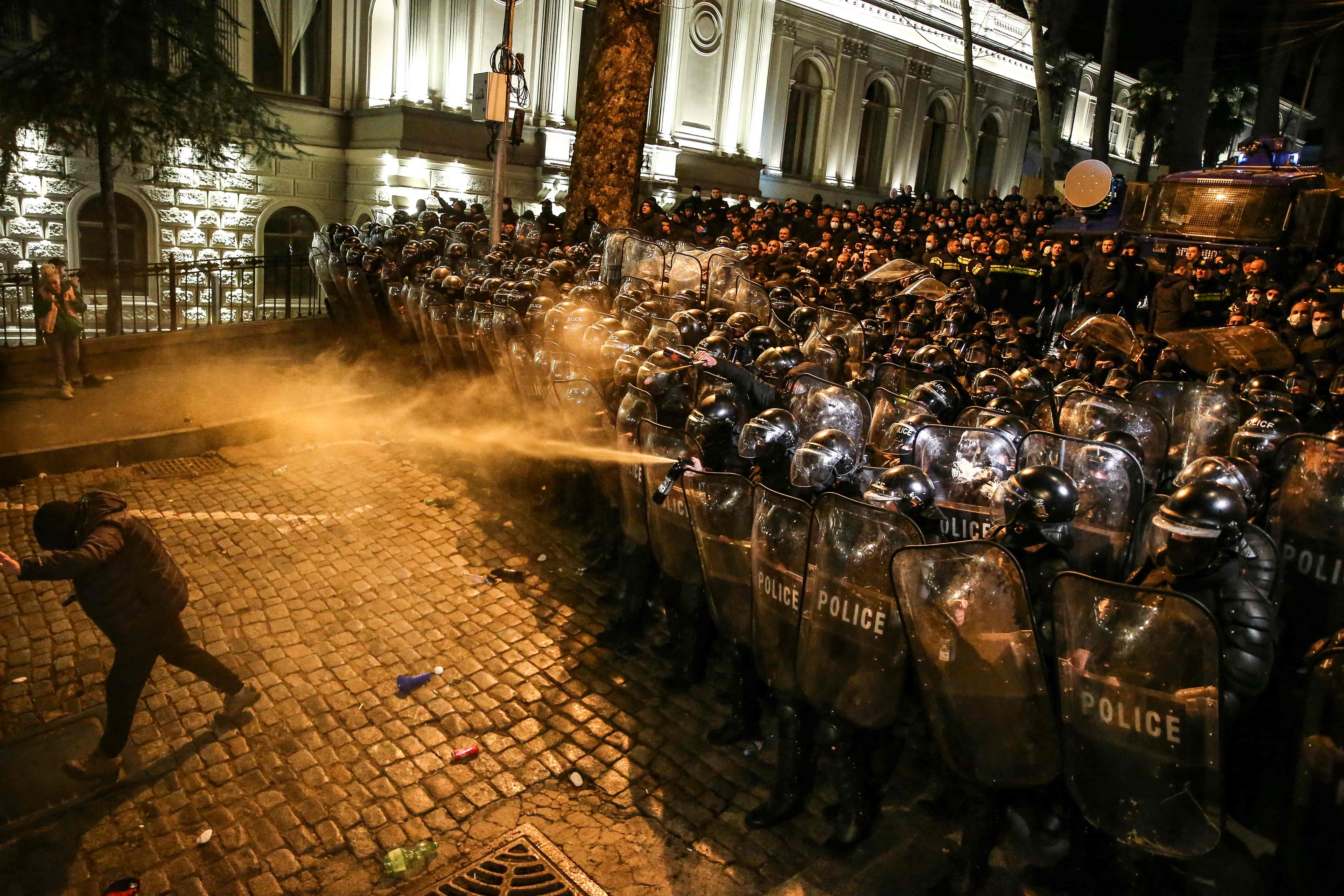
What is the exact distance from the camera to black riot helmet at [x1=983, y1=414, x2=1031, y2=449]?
18.2 feet

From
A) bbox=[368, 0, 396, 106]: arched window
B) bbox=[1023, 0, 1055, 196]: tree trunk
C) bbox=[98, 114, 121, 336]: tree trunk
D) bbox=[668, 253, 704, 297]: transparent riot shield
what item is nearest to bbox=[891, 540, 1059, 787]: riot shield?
bbox=[668, 253, 704, 297]: transparent riot shield

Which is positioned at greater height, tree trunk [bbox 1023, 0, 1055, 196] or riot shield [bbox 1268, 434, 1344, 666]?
tree trunk [bbox 1023, 0, 1055, 196]

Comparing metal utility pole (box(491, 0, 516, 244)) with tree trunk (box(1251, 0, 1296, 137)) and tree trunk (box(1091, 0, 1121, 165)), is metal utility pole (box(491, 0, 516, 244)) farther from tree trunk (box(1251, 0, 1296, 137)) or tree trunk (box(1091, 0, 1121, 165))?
tree trunk (box(1251, 0, 1296, 137))

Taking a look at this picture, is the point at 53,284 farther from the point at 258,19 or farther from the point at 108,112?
the point at 258,19

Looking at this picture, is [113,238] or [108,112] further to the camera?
[113,238]

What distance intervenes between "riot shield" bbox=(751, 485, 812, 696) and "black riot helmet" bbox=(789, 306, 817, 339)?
509 centimetres

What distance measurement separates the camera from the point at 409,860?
13.5 feet

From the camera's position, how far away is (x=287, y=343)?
14.5 meters

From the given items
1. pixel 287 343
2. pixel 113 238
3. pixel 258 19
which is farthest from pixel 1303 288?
pixel 258 19

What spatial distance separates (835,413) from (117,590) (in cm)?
427

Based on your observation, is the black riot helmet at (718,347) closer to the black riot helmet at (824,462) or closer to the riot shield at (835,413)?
the riot shield at (835,413)

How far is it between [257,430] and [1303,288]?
38.6 feet

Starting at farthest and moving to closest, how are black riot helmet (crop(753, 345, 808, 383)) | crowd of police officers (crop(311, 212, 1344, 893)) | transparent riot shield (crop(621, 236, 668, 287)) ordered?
transparent riot shield (crop(621, 236, 668, 287)) → black riot helmet (crop(753, 345, 808, 383)) → crowd of police officers (crop(311, 212, 1344, 893))

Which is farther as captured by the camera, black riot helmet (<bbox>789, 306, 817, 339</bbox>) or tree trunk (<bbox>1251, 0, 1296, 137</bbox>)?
tree trunk (<bbox>1251, 0, 1296, 137</bbox>)
